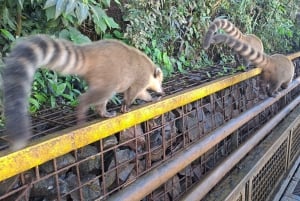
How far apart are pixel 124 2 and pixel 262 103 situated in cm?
167

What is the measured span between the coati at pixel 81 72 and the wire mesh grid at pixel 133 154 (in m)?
0.14

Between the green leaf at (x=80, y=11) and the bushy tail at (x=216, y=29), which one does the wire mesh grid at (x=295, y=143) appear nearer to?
the bushy tail at (x=216, y=29)

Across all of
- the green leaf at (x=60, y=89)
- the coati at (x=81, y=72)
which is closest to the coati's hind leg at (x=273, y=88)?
the coati at (x=81, y=72)

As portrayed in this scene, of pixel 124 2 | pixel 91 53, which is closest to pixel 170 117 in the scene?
pixel 91 53

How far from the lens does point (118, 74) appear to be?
2074 mm

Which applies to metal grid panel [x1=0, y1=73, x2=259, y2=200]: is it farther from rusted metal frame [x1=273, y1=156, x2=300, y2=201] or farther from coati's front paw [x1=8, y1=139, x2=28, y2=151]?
rusted metal frame [x1=273, y1=156, x2=300, y2=201]

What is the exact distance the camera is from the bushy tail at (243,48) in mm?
3488

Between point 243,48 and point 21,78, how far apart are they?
2879 mm

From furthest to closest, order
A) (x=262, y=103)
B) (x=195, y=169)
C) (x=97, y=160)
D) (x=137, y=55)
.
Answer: (x=262, y=103) → (x=195, y=169) → (x=137, y=55) → (x=97, y=160)

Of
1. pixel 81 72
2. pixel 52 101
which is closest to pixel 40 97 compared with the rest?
pixel 52 101

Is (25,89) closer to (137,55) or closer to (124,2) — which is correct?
(137,55)

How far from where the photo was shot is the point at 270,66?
4297mm

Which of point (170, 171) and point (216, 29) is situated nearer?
point (170, 171)

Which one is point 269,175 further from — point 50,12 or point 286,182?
point 50,12
